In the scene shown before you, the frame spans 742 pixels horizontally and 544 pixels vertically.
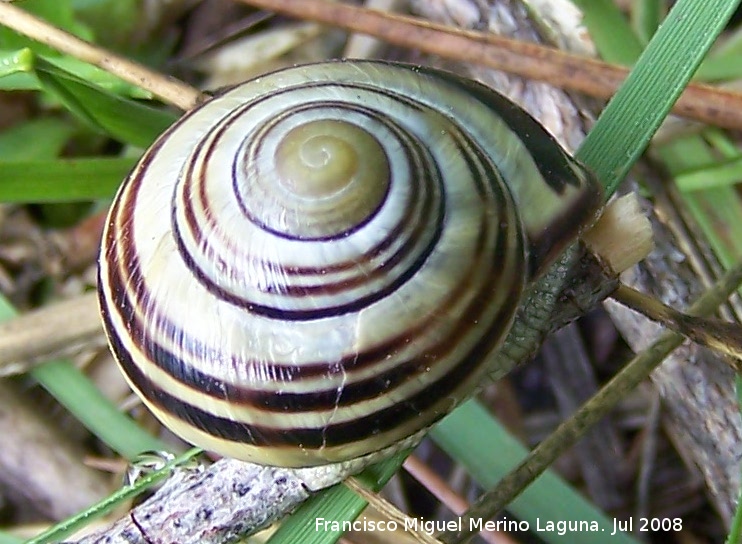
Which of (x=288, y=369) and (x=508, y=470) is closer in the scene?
(x=288, y=369)

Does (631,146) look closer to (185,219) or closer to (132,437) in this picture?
(185,219)

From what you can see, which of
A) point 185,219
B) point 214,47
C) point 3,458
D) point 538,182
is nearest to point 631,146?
point 538,182

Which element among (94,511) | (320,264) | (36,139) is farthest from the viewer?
(36,139)

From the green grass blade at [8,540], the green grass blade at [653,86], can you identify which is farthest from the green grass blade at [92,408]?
the green grass blade at [653,86]

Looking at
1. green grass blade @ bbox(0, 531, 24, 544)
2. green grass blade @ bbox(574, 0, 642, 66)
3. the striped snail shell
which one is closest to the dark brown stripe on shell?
the striped snail shell

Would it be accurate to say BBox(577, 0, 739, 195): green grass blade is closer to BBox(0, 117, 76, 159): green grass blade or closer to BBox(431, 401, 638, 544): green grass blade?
BBox(431, 401, 638, 544): green grass blade

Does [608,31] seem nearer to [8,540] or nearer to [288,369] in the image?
[288,369]

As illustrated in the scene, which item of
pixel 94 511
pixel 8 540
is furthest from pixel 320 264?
pixel 8 540
